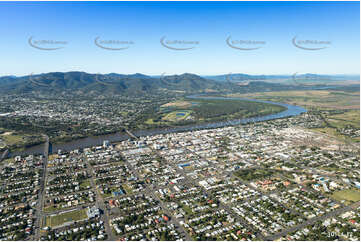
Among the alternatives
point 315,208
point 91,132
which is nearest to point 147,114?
point 91,132

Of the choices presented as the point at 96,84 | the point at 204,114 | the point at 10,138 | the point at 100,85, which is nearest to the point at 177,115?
the point at 204,114

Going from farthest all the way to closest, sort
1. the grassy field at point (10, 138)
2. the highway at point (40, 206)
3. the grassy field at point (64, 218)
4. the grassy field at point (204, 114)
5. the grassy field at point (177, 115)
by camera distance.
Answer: the grassy field at point (177, 115) < the grassy field at point (204, 114) < the grassy field at point (10, 138) < the grassy field at point (64, 218) < the highway at point (40, 206)

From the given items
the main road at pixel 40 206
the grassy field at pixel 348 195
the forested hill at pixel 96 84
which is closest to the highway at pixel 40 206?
the main road at pixel 40 206

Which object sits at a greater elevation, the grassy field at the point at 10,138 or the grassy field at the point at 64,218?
the grassy field at the point at 10,138

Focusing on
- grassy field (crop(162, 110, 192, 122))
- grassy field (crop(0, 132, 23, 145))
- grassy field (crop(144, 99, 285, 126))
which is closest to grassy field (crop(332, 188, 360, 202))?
grassy field (crop(144, 99, 285, 126))

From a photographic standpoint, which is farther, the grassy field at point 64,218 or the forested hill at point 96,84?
the forested hill at point 96,84

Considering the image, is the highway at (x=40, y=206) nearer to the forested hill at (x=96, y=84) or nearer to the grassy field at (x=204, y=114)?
the grassy field at (x=204, y=114)

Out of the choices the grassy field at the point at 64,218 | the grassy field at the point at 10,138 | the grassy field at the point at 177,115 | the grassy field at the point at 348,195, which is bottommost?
the grassy field at the point at 64,218
